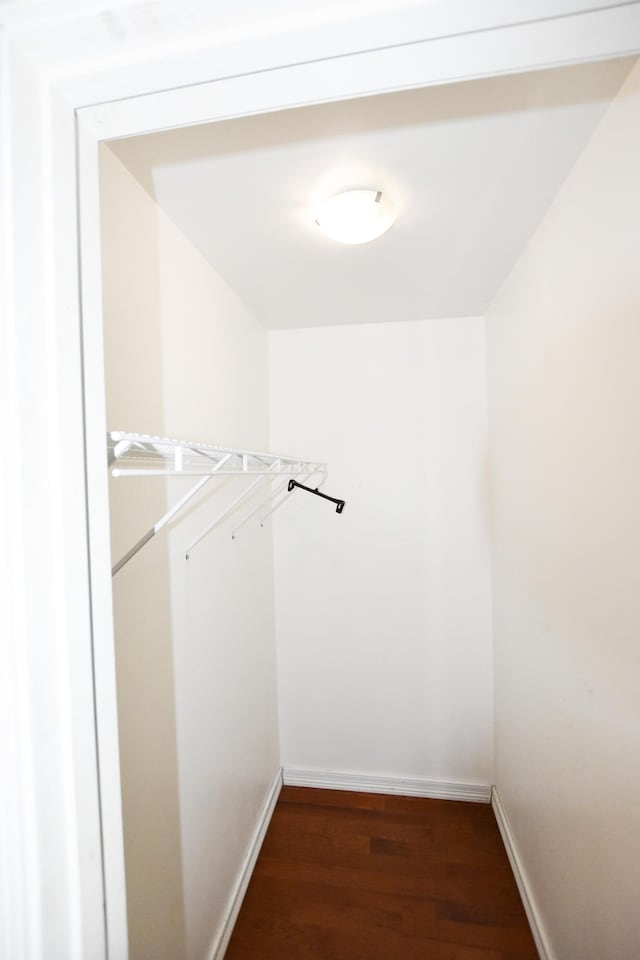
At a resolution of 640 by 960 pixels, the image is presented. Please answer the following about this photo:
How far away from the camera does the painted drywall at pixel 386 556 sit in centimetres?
216

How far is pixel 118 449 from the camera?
628 millimetres

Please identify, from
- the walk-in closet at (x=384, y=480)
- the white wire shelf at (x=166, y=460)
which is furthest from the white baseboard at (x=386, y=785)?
the white wire shelf at (x=166, y=460)

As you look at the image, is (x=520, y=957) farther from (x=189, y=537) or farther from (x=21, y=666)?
(x=21, y=666)

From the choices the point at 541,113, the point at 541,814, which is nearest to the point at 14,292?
the point at 541,113

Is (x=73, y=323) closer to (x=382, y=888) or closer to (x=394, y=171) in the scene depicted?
(x=394, y=171)

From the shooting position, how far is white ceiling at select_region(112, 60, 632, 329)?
892 millimetres

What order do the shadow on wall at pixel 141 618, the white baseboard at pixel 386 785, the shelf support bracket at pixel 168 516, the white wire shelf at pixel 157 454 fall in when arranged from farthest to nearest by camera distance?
the white baseboard at pixel 386 785
the shadow on wall at pixel 141 618
the shelf support bracket at pixel 168 516
the white wire shelf at pixel 157 454

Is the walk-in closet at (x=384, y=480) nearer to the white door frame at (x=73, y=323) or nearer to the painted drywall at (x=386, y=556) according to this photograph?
the painted drywall at (x=386, y=556)

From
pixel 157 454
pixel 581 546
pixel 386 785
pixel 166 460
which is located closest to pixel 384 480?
pixel 581 546

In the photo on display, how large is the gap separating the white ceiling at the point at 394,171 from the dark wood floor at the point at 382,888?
2.64m

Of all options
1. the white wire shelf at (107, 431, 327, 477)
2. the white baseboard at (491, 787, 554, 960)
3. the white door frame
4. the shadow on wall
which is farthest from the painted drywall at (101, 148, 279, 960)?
the white baseboard at (491, 787, 554, 960)

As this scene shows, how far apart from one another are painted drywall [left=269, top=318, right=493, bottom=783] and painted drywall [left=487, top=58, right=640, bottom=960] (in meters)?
0.42

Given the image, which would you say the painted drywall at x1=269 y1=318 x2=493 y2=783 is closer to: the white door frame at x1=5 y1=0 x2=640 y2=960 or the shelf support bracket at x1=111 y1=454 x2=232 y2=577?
the shelf support bracket at x1=111 y1=454 x2=232 y2=577

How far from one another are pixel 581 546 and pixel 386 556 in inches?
46.7
